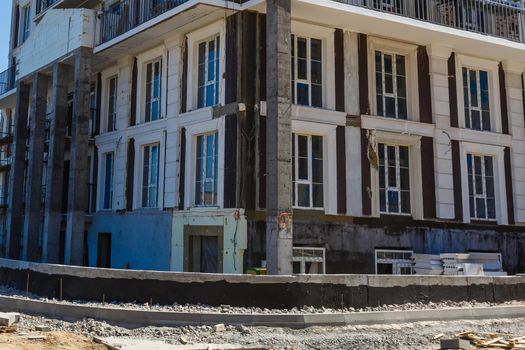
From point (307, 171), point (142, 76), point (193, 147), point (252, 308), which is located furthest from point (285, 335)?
point (142, 76)

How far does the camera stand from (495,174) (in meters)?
19.8

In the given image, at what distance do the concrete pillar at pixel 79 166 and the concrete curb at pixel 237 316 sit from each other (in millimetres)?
6841

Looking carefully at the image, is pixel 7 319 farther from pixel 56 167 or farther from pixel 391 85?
pixel 391 85

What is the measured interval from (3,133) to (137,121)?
15092mm

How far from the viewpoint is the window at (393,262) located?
55.9 feet

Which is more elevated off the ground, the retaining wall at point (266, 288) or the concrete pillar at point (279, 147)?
the concrete pillar at point (279, 147)

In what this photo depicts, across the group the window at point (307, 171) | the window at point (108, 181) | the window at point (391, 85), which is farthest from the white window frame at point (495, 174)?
the window at point (108, 181)

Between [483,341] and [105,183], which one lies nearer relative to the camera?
[483,341]

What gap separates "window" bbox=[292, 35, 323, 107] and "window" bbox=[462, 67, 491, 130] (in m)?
5.97

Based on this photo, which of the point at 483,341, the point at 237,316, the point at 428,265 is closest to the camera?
the point at 483,341

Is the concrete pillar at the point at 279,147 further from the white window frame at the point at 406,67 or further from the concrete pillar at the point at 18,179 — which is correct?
the concrete pillar at the point at 18,179

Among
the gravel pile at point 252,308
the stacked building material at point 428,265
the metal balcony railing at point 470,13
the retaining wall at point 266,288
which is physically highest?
the metal balcony railing at point 470,13

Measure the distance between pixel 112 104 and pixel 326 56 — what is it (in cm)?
937

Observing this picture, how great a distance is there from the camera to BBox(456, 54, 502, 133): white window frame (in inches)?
765
